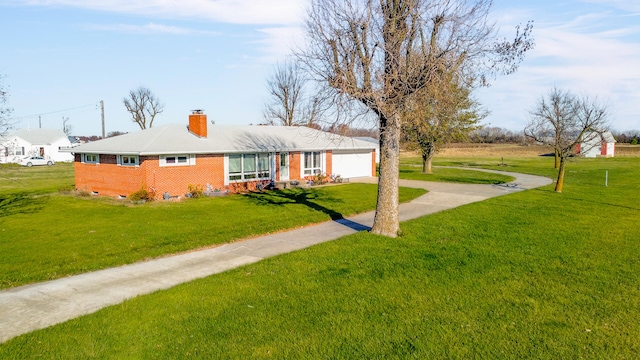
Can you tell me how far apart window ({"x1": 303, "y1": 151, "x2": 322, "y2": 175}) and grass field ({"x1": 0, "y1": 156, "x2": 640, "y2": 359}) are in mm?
16915

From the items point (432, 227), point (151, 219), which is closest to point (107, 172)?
point (151, 219)

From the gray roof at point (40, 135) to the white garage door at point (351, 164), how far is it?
157 feet

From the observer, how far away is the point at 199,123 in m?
25.1

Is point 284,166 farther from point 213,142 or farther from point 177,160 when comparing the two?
point 177,160

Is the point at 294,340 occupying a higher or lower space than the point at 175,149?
lower

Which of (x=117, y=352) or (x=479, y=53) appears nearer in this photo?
(x=117, y=352)

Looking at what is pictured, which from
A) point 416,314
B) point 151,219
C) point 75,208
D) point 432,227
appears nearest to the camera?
point 416,314

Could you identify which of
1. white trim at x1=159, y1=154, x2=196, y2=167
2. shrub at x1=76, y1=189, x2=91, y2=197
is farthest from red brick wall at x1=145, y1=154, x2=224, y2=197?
shrub at x1=76, y1=189, x2=91, y2=197

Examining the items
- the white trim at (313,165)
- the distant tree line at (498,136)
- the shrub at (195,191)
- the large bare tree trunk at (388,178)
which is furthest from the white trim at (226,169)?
the distant tree line at (498,136)

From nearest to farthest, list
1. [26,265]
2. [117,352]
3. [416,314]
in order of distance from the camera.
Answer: [117,352] < [416,314] < [26,265]

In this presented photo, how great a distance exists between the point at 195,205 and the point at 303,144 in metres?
10.8

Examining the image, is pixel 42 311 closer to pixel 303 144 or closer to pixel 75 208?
pixel 75 208

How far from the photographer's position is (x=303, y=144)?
28781mm

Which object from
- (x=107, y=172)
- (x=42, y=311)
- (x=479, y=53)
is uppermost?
(x=479, y=53)
